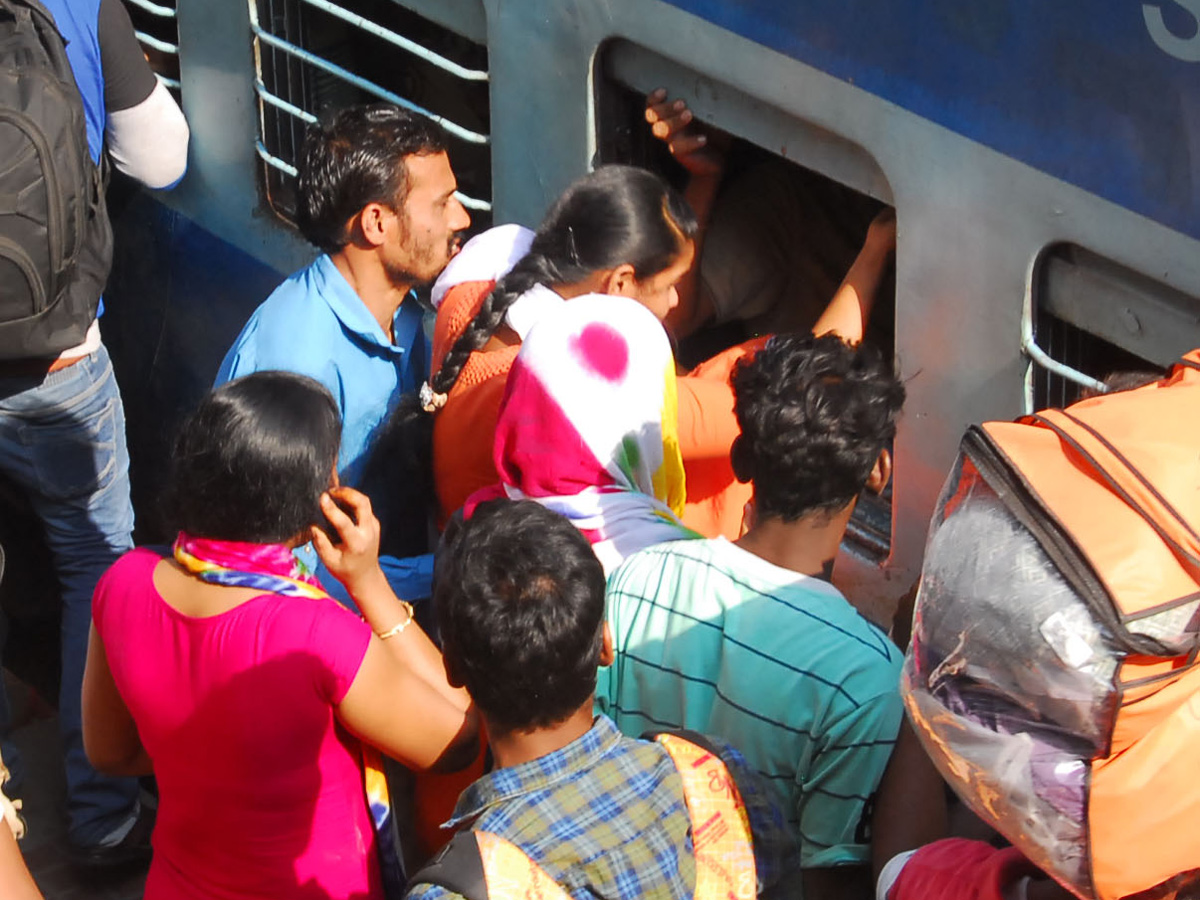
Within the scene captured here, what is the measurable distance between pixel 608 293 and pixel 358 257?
56 centimetres

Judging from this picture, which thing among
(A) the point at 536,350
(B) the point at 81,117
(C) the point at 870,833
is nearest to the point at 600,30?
(A) the point at 536,350

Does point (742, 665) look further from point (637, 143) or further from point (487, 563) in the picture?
point (637, 143)

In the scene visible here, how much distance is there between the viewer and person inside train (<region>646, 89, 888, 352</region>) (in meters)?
3.07

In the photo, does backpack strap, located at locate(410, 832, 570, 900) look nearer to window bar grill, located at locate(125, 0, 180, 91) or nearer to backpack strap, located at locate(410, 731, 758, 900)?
backpack strap, located at locate(410, 731, 758, 900)

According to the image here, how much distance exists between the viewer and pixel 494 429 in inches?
101

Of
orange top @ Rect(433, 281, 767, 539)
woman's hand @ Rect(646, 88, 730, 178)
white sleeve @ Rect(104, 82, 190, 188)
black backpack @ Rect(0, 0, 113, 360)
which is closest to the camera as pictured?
orange top @ Rect(433, 281, 767, 539)

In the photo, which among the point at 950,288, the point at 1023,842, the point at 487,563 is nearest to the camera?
the point at 1023,842

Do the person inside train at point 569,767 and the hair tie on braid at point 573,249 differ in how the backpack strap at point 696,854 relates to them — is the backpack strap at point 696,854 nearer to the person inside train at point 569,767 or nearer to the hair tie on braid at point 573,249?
the person inside train at point 569,767

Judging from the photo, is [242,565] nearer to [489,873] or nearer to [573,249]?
[489,873]

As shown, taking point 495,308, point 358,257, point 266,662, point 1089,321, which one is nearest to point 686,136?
point 495,308

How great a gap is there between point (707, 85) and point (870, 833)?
4.58 feet

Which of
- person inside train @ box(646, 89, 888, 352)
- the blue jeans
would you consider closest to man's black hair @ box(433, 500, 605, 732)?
person inside train @ box(646, 89, 888, 352)

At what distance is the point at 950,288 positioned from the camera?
2.33 meters

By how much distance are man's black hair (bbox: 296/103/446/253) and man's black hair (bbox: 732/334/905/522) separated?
3.38ft
